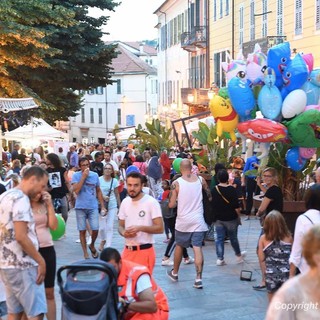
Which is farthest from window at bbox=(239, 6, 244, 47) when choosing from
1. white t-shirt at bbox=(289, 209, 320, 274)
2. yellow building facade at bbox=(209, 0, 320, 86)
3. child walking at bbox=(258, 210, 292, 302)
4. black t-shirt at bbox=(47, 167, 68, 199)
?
white t-shirt at bbox=(289, 209, 320, 274)

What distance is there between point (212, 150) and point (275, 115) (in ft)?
22.3

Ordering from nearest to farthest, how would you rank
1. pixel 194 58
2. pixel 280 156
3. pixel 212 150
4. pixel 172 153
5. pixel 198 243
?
pixel 198 243 < pixel 280 156 < pixel 212 150 < pixel 172 153 < pixel 194 58

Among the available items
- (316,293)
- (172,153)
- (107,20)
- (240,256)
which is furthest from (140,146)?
(316,293)

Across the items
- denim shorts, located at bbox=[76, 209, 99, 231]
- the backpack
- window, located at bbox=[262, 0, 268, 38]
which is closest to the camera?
denim shorts, located at bbox=[76, 209, 99, 231]

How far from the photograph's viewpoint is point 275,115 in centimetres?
1179

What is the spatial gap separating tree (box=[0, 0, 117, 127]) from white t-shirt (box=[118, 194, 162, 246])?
1796 centimetres

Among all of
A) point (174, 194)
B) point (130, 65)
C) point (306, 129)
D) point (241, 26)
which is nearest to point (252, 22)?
point (241, 26)

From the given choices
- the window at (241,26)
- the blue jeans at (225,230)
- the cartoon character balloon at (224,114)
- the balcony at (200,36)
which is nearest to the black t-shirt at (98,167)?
the cartoon character balloon at (224,114)

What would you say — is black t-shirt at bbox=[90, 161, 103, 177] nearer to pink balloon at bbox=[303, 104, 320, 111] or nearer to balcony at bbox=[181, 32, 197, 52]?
pink balloon at bbox=[303, 104, 320, 111]

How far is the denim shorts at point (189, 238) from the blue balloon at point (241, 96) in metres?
1.97

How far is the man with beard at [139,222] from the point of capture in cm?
872

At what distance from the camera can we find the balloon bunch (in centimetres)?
1160

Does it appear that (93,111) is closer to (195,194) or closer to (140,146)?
(140,146)

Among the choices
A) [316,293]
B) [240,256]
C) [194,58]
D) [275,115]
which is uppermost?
[194,58]
